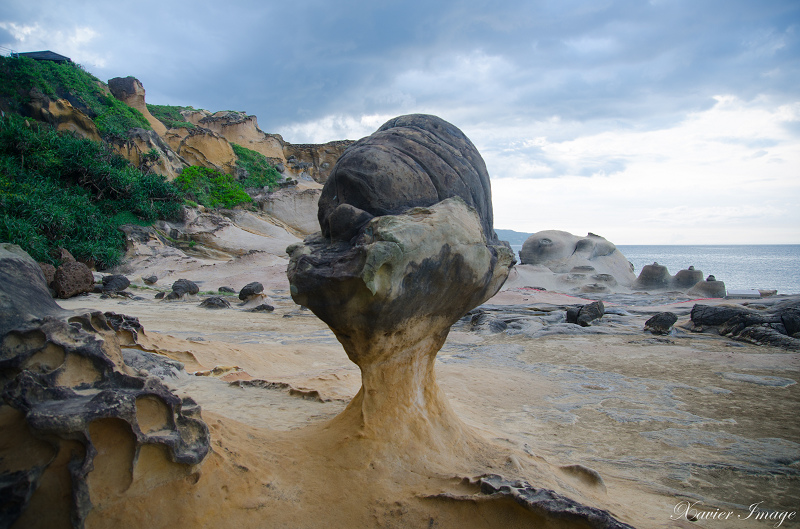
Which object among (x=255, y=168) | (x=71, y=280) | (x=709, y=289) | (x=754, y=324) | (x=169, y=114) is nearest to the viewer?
(x=754, y=324)

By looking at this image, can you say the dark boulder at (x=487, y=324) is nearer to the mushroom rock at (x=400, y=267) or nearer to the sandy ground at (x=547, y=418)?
the sandy ground at (x=547, y=418)

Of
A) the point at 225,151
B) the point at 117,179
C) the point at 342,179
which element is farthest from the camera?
the point at 225,151

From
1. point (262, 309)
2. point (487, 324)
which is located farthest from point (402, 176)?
point (262, 309)

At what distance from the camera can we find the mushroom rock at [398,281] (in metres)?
2.09

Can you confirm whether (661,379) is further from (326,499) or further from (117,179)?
(117,179)

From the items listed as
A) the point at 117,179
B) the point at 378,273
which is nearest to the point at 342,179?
the point at 378,273

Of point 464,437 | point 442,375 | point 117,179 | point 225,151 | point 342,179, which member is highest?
point 225,151

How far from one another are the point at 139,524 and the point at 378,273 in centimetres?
122

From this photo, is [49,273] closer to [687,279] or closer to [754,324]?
[754,324]

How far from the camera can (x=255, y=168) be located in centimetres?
2572

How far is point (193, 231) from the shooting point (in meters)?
16.2

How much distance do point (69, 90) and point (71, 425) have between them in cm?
2104

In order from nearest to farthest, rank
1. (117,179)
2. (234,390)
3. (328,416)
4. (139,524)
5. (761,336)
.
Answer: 1. (139,524)
2. (328,416)
3. (234,390)
4. (761,336)
5. (117,179)

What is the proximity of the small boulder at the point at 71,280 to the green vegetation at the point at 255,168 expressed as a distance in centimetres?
1644
